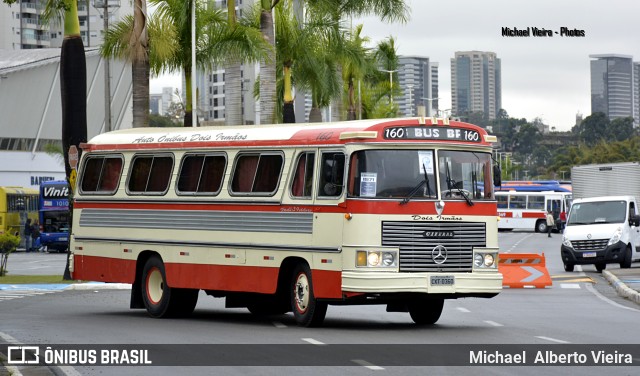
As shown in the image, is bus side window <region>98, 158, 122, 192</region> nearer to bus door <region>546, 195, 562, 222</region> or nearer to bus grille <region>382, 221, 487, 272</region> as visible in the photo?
bus grille <region>382, 221, 487, 272</region>

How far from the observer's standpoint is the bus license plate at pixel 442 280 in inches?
727

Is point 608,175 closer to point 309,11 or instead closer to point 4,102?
point 309,11

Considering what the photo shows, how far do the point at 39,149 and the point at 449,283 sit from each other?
9418cm

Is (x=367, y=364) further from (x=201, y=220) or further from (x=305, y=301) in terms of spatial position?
(x=201, y=220)

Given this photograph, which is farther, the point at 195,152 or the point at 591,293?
the point at 591,293

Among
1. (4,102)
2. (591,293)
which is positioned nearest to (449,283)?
(591,293)

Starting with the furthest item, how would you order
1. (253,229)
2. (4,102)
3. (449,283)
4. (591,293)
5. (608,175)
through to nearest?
(4,102) → (608,175) → (591,293) → (253,229) → (449,283)

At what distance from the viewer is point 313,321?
1903 centimetres

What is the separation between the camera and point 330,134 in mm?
19188

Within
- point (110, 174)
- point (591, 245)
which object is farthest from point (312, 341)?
point (591, 245)

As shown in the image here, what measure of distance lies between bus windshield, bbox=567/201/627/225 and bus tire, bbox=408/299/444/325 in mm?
20564

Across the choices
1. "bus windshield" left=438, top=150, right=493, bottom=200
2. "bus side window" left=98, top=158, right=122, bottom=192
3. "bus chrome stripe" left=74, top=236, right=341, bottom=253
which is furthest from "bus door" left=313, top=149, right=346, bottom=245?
"bus side window" left=98, top=158, right=122, bottom=192

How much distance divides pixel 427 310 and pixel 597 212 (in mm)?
21183

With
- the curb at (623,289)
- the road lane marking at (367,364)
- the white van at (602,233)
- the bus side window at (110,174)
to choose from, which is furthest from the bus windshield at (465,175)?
the white van at (602,233)
